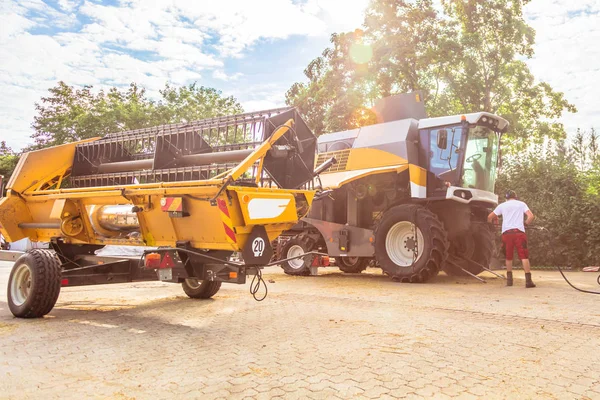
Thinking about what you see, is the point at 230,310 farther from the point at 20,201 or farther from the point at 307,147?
the point at 20,201

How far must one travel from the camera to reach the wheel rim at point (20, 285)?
20.5 feet

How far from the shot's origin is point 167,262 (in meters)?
5.58

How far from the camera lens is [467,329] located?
17.1 feet

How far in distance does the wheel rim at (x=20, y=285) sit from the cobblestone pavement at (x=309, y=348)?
1.03 ft

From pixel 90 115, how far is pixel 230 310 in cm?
2567

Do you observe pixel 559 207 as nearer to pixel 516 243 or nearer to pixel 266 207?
pixel 516 243

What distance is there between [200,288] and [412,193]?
492 cm

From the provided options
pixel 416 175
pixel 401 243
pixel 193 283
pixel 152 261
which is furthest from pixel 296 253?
pixel 152 261

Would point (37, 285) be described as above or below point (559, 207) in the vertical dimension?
below

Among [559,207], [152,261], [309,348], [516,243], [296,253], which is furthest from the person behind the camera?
[559,207]

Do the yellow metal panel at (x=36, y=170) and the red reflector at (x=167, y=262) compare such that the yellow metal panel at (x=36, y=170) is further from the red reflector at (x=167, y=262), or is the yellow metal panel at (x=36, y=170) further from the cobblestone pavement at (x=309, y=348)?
the red reflector at (x=167, y=262)

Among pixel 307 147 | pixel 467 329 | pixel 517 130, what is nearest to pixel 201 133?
pixel 307 147

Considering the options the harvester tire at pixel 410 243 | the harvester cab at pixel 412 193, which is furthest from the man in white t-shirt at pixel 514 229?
the harvester tire at pixel 410 243

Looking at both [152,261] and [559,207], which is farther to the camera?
[559,207]
